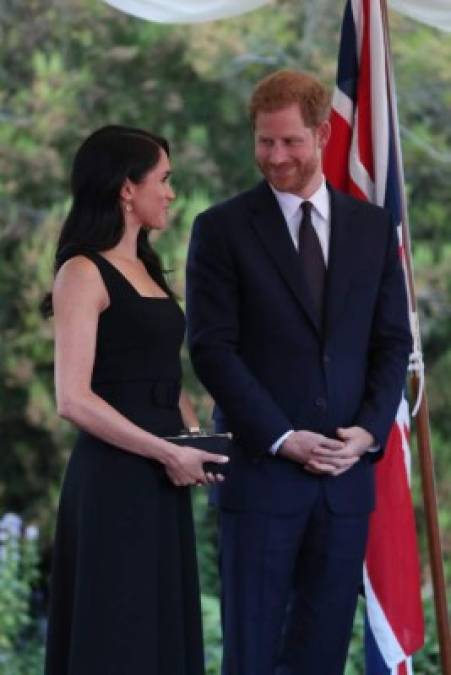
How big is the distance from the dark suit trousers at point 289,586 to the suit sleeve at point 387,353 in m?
0.19

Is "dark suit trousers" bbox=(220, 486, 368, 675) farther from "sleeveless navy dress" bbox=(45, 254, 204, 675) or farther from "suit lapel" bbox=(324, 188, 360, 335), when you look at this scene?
"suit lapel" bbox=(324, 188, 360, 335)

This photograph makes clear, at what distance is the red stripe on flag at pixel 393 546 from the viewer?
354 cm

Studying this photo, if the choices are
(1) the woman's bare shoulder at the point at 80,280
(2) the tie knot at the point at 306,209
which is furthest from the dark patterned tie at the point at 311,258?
(1) the woman's bare shoulder at the point at 80,280

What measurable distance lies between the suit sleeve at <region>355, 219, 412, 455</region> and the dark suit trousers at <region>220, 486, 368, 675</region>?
0.63 ft

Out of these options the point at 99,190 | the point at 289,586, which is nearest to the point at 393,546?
the point at 289,586

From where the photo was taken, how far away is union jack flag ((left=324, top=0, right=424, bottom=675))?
11.6 feet

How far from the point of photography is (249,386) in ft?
10.0

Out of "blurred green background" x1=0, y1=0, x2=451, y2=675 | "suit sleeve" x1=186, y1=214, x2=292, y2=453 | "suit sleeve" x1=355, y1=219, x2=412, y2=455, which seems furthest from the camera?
"blurred green background" x1=0, y1=0, x2=451, y2=675

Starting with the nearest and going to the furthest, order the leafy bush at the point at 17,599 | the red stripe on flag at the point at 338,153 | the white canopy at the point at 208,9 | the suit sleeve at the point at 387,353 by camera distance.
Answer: the suit sleeve at the point at 387,353 < the red stripe on flag at the point at 338,153 < the white canopy at the point at 208,9 < the leafy bush at the point at 17,599

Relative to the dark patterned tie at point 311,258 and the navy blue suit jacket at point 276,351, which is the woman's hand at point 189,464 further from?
the dark patterned tie at point 311,258

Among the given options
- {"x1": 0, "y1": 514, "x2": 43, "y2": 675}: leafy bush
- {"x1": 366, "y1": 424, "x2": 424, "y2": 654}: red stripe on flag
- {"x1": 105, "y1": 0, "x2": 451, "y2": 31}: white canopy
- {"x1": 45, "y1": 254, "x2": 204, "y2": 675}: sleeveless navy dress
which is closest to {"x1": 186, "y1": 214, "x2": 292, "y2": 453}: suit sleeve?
{"x1": 45, "y1": 254, "x2": 204, "y2": 675}: sleeveless navy dress

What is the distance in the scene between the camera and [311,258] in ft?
10.5

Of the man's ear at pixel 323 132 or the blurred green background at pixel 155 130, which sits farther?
the blurred green background at pixel 155 130

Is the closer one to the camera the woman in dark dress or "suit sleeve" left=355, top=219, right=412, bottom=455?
the woman in dark dress
